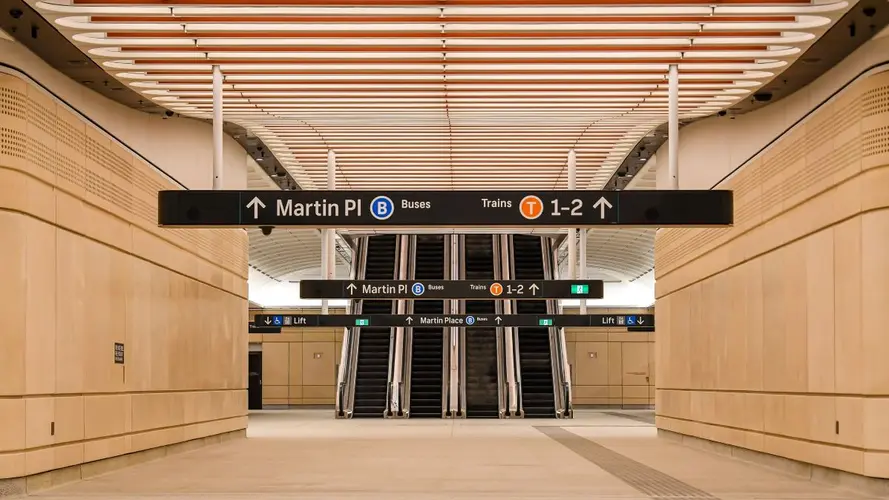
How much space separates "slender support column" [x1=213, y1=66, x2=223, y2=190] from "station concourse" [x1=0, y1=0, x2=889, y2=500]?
73 mm

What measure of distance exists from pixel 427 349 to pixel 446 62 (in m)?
19.5

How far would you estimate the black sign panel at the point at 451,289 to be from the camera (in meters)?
20.4

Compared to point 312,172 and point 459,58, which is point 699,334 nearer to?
point 459,58

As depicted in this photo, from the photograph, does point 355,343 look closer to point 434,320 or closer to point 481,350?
point 481,350

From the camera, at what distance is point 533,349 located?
32.1 meters

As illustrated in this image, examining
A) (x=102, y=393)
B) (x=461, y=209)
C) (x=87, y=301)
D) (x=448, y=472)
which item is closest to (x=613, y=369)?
(x=448, y=472)

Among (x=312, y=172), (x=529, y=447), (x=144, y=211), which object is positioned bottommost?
(x=529, y=447)

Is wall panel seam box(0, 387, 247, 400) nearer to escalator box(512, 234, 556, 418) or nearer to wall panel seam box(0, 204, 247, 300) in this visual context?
wall panel seam box(0, 204, 247, 300)

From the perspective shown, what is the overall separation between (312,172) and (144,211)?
7726mm

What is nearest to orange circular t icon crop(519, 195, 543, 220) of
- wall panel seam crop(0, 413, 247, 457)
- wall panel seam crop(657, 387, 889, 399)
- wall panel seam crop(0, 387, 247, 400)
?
wall panel seam crop(657, 387, 889, 399)

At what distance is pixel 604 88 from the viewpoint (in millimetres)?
14508

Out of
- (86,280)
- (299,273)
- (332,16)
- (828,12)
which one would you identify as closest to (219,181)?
(86,280)

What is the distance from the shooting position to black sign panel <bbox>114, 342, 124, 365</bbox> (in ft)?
43.6

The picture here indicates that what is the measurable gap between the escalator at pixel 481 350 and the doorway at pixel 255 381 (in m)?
8.81
